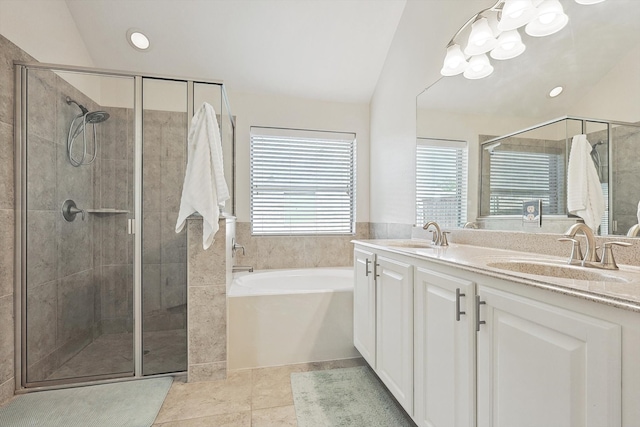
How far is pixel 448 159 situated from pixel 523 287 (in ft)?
4.75

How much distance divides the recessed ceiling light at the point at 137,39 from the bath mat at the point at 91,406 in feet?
8.51

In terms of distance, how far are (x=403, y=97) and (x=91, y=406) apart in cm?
299

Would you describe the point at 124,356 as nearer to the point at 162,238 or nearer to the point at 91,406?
the point at 91,406

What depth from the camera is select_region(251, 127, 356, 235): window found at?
3.18 m

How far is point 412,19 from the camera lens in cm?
247

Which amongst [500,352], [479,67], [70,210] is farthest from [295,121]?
[500,352]

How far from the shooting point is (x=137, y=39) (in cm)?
258

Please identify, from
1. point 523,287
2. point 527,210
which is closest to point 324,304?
point 527,210

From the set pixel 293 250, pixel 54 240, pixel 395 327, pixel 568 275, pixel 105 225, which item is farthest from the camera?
pixel 293 250

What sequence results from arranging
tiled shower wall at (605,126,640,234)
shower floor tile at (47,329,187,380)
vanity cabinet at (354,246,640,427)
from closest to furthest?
1. vanity cabinet at (354,246,640,427)
2. tiled shower wall at (605,126,640,234)
3. shower floor tile at (47,329,187,380)

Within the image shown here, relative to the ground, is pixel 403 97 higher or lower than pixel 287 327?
higher

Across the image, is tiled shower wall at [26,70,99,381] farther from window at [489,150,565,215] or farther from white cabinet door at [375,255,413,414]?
window at [489,150,565,215]

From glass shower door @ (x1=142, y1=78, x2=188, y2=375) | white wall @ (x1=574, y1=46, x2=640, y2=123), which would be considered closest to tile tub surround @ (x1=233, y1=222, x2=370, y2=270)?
glass shower door @ (x1=142, y1=78, x2=188, y2=375)

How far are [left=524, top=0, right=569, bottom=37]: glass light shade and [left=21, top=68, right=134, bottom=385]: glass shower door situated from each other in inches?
92.4
